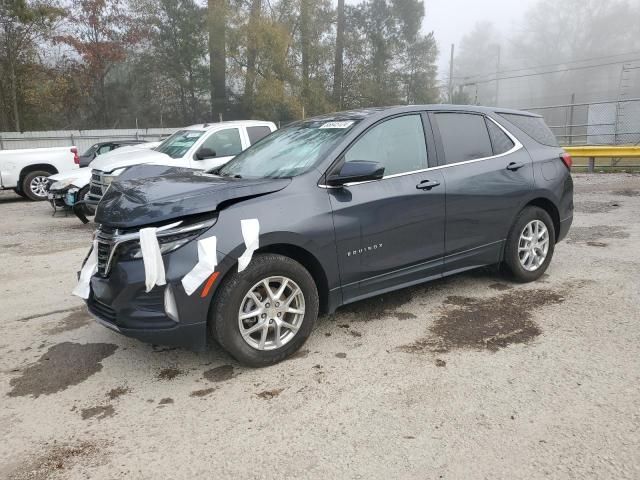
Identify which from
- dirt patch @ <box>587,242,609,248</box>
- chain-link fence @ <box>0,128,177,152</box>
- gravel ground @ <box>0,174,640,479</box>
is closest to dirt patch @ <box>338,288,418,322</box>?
gravel ground @ <box>0,174,640,479</box>

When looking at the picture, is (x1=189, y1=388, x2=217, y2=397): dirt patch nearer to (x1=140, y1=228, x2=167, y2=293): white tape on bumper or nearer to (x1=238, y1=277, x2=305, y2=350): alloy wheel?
(x1=238, y1=277, x2=305, y2=350): alloy wheel

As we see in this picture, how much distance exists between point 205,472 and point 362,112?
9.54 feet

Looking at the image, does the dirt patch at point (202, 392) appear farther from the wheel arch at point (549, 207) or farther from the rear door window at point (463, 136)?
the wheel arch at point (549, 207)

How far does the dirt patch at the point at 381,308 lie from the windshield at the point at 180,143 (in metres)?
5.41

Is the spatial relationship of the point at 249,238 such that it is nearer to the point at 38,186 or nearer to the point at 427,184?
the point at 427,184

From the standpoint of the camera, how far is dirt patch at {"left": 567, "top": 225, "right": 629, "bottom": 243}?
270 inches

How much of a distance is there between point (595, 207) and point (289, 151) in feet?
23.3

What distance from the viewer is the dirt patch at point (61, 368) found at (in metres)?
3.36

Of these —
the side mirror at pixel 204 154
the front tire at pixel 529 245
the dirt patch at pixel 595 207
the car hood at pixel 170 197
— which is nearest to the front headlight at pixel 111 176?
the side mirror at pixel 204 154

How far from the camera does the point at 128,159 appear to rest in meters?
9.18

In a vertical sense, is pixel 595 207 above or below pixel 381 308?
above

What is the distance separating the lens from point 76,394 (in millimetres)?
3252

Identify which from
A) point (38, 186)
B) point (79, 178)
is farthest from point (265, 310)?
point (38, 186)

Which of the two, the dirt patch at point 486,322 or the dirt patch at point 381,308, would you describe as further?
the dirt patch at point 381,308
